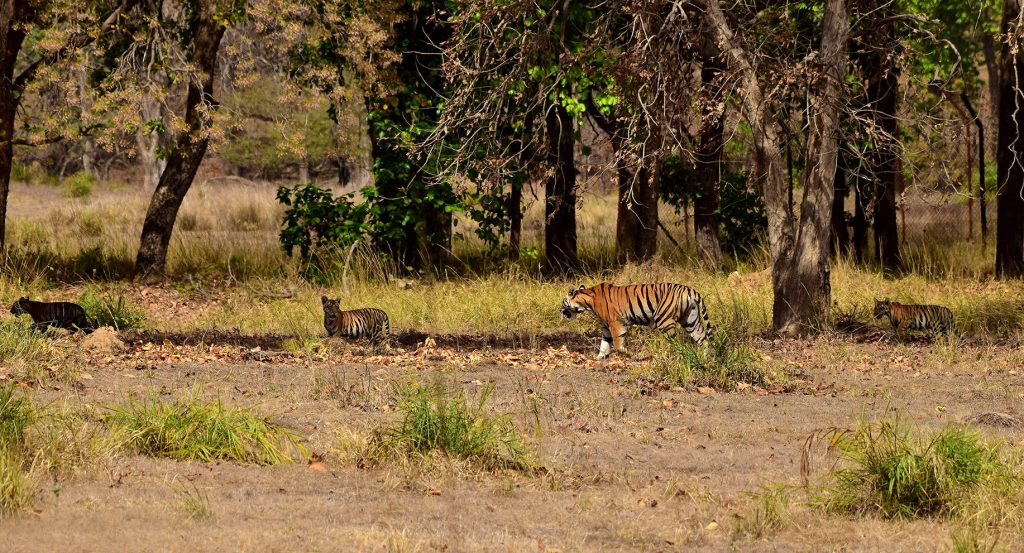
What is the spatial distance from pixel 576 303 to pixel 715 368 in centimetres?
237

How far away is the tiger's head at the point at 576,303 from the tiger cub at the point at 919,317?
11.8ft

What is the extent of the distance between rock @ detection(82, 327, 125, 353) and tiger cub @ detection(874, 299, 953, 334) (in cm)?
810

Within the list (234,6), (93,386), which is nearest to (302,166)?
(234,6)

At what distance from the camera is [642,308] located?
39.7 feet

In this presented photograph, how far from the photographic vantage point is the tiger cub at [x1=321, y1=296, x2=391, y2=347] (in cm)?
1250

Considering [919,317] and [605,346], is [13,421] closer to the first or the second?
[605,346]

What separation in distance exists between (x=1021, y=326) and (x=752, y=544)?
9007 millimetres

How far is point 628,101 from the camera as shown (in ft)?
44.7

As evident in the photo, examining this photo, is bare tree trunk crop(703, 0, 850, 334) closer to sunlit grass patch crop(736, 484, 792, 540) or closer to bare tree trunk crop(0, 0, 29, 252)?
sunlit grass patch crop(736, 484, 792, 540)

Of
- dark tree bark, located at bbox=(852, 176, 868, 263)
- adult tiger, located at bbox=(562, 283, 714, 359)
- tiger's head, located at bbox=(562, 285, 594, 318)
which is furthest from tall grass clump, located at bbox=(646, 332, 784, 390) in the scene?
dark tree bark, located at bbox=(852, 176, 868, 263)

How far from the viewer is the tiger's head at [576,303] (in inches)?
480

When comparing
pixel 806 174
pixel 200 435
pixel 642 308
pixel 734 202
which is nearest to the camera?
pixel 200 435

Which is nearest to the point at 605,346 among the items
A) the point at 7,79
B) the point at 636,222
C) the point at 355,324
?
the point at 355,324

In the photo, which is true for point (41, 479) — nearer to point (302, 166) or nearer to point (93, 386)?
point (93, 386)
